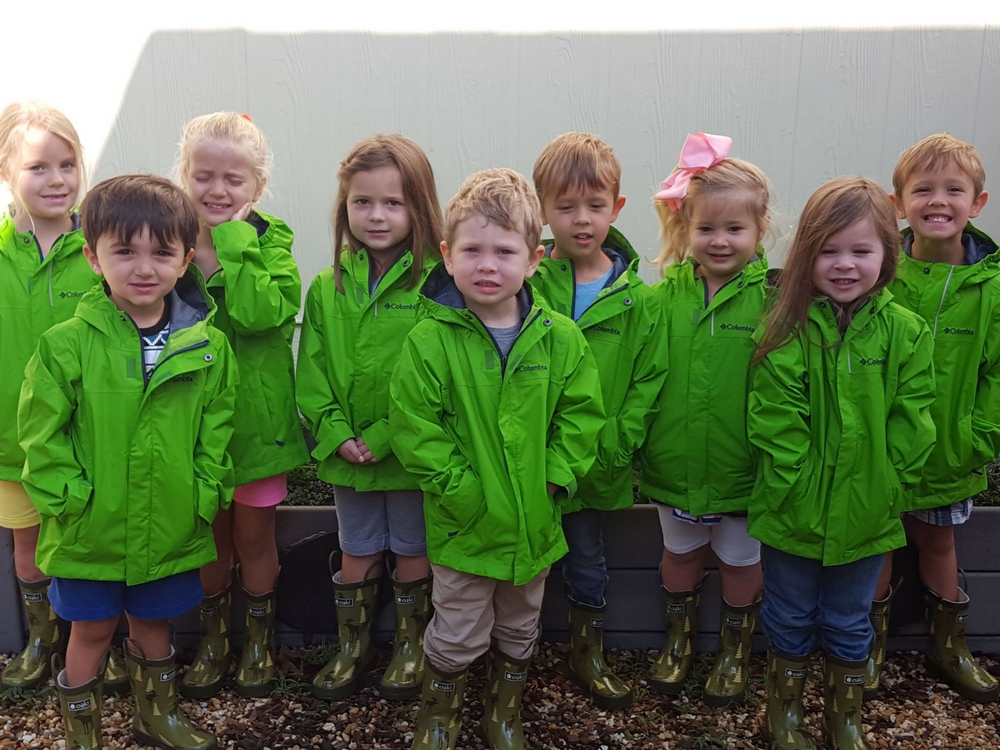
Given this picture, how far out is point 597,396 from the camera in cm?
262

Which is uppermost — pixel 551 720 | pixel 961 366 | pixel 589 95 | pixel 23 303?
pixel 589 95

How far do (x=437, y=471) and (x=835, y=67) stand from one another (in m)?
3.09

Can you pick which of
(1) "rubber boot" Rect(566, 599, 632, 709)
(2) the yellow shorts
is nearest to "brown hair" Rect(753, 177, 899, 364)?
(1) "rubber boot" Rect(566, 599, 632, 709)

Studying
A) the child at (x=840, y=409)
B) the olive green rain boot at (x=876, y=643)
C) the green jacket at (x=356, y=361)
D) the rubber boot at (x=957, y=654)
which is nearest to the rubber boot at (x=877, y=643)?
the olive green rain boot at (x=876, y=643)

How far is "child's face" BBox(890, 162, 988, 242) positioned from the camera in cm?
290

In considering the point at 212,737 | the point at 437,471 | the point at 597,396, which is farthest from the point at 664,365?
the point at 212,737

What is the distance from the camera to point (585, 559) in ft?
10.0

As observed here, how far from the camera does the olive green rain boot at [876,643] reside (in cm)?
309

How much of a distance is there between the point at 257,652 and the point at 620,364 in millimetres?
1586

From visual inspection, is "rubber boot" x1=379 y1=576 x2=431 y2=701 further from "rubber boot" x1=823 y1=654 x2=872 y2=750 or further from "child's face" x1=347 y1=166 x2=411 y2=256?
"rubber boot" x1=823 y1=654 x2=872 y2=750

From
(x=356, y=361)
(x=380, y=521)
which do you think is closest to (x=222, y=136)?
(x=356, y=361)

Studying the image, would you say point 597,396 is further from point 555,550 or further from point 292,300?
point 292,300

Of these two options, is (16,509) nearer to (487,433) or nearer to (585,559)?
(487,433)

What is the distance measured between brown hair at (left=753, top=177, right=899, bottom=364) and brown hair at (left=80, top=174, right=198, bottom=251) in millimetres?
1734
